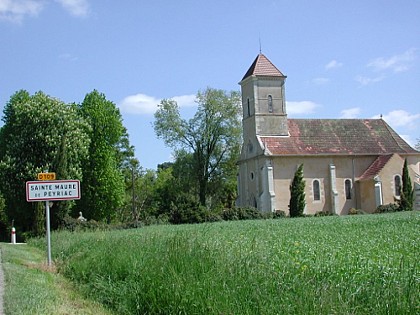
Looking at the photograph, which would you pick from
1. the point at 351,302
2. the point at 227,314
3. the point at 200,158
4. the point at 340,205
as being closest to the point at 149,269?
the point at 227,314

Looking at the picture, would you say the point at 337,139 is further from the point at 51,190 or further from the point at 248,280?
the point at 248,280

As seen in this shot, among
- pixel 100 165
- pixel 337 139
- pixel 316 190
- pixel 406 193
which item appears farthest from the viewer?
pixel 337 139

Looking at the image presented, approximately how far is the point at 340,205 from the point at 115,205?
23.5 metres

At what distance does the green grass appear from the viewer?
10.1 m

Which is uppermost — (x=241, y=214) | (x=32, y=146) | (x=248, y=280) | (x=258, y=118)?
(x=258, y=118)

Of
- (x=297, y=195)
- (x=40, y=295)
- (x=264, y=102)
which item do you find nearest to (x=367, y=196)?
(x=297, y=195)

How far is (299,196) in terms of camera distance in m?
53.1

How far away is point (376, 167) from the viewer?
57.2 m

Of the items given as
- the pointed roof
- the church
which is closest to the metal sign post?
the church

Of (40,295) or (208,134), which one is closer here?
(40,295)

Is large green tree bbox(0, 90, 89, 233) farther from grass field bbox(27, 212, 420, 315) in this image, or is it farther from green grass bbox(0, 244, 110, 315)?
grass field bbox(27, 212, 420, 315)

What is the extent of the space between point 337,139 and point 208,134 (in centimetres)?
1509

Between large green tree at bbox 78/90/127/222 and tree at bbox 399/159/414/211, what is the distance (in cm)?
2709

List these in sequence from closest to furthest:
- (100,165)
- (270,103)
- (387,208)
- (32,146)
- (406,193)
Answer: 1. (32,146)
2. (100,165)
3. (387,208)
4. (406,193)
5. (270,103)
